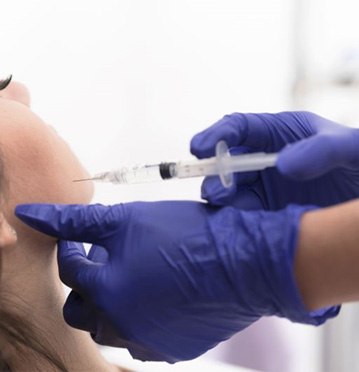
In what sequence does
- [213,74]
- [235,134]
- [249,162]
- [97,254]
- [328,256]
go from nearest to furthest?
[328,256]
[249,162]
[235,134]
[97,254]
[213,74]

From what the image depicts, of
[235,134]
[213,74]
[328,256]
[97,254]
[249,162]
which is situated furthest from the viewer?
[213,74]

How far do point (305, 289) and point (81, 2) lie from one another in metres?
1.62

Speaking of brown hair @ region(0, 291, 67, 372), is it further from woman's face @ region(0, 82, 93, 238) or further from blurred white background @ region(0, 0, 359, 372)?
blurred white background @ region(0, 0, 359, 372)

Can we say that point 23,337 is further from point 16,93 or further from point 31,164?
point 16,93

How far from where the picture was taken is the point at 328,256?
825 mm

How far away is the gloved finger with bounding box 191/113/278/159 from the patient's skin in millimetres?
278

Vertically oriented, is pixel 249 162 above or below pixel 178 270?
above

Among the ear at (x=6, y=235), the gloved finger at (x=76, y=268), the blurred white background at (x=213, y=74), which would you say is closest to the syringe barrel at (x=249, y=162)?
the gloved finger at (x=76, y=268)

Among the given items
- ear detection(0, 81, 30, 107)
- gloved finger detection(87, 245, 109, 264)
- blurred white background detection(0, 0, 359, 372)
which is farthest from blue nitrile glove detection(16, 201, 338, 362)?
blurred white background detection(0, 0, 359, 372)

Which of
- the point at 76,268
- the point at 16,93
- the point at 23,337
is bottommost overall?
the point at 23,337

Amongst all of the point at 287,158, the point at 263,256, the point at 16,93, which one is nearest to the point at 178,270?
the point at 263,256

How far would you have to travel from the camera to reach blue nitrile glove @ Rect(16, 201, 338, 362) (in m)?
0.86

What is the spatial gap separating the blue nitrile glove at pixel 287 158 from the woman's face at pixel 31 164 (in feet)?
0.90

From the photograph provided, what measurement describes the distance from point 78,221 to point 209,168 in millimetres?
231
